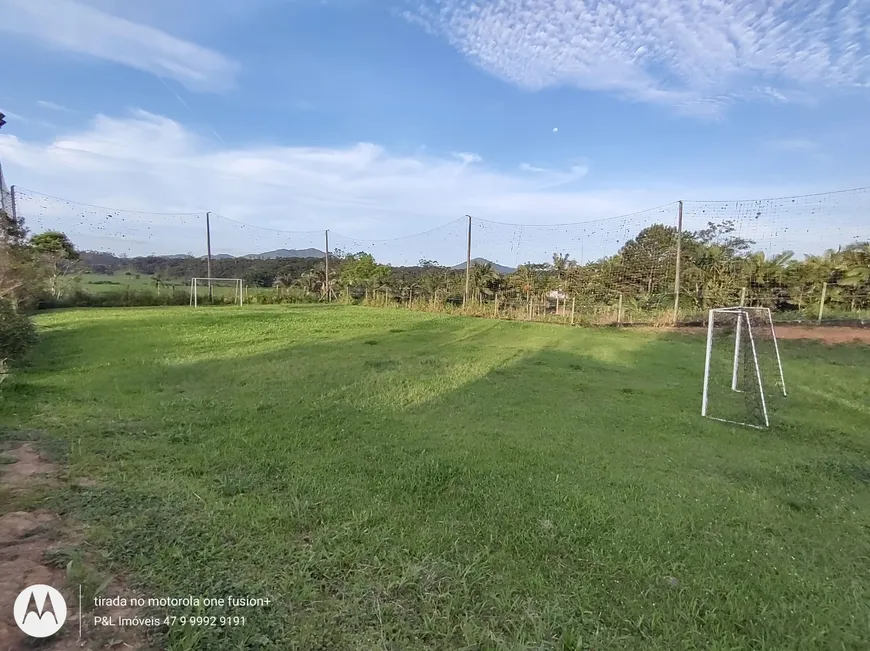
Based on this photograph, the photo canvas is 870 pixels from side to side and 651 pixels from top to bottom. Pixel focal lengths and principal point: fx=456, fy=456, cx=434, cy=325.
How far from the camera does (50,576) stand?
156cm

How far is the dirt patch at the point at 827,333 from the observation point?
9664mm

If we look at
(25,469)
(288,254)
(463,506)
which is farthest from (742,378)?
(288,254)

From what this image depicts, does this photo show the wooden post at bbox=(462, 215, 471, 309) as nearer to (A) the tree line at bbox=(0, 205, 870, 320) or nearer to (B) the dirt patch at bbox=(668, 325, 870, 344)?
A: (A) the tree line at bbox=(0, 205, 870, 320)

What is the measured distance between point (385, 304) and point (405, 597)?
16.1 metres

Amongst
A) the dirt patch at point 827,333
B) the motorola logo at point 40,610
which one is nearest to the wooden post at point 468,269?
the dirt patch at point 827,333

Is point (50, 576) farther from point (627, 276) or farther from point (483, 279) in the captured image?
point (483, 279)

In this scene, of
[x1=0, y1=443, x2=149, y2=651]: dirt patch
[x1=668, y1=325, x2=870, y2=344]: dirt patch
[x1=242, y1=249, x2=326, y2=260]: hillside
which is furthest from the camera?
[x1=242, y1=249, x2=326, y2=260]: hillside

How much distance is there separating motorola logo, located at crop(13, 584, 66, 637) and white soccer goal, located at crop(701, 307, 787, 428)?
5044mm

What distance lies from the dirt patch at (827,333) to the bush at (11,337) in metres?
13.3

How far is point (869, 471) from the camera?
338 cm

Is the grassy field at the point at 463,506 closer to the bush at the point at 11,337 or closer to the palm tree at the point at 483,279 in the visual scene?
the bush at the point at 11,337

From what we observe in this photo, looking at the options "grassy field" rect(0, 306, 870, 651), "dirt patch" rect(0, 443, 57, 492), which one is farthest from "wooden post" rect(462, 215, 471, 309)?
"dirt patch" rect(0, 443, 57, 492)

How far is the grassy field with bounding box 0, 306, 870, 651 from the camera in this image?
1.65m

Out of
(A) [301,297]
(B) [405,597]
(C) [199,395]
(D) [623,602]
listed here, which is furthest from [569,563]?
(A) [301,297]
